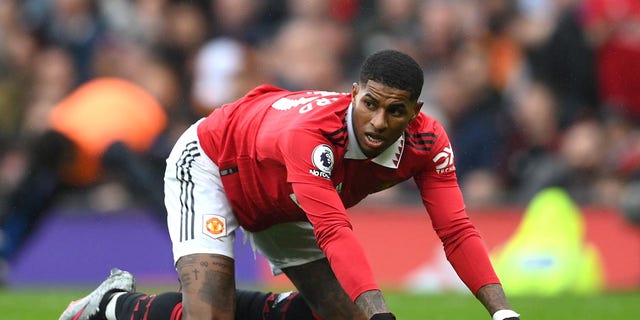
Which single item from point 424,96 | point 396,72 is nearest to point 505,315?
point 396,72

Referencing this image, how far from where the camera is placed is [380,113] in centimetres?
579

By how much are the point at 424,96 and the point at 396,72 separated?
23.7 ft

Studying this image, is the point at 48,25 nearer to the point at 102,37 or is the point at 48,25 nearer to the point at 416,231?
the point at 102,37

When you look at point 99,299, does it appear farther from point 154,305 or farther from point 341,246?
point 341,246

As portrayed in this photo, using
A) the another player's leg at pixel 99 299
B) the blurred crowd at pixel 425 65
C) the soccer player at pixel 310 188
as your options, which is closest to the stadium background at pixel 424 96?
the blurred crowd at pixel 425 65

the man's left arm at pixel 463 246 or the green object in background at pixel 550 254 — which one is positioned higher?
the green object in background at pixel 550 254

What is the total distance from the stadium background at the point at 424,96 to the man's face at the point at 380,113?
19.2 ft

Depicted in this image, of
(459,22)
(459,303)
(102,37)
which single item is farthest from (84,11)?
(459,303)

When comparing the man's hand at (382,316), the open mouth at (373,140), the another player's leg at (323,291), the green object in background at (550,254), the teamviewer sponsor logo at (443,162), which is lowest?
the man's hand at (382,316)

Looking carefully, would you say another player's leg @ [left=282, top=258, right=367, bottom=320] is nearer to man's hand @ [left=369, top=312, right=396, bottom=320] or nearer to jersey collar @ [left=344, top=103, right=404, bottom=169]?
jersey collar @ [left=344, top=103, right=404, bottom=169]

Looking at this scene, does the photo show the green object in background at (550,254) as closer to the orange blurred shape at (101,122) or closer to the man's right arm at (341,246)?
the orange blurred shape at (101,122)

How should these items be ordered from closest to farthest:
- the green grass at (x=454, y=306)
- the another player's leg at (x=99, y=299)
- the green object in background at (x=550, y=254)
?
the another player's leg at (x=99, y=299), the green grass at (x=454, y=306), the green object in background at (x=550, y=254)

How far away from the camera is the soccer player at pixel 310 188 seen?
5.71 metres

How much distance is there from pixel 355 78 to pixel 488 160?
5.72 ft
